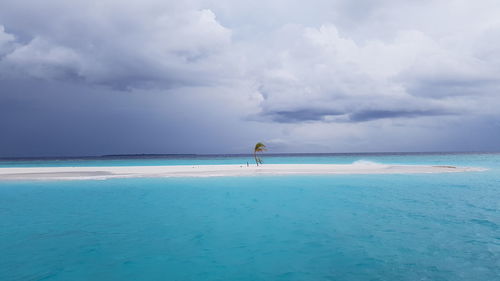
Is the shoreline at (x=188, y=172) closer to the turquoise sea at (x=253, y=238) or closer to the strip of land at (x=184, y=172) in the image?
the strip of land at (x=184, y=172)

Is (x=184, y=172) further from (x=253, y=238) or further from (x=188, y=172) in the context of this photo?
(x=253, y=238)

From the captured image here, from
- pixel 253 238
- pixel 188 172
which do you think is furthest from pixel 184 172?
pixel 253 238

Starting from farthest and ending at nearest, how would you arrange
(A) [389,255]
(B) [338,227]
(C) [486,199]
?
(C) [486,199], (B) [338,227], (A) [389,255]

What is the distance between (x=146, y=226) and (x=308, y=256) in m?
7.18

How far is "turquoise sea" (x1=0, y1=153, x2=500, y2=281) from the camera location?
8.21 metres

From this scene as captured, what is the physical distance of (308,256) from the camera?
30.4 ft

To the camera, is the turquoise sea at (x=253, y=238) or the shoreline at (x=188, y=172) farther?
the shoreline at (x=188, y=172)

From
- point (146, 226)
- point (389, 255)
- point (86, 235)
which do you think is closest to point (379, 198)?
point (389, 255)

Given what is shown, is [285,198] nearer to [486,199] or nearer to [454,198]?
[454,198]

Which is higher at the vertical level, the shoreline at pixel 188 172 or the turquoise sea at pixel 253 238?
the shoreline at pixel 188 172

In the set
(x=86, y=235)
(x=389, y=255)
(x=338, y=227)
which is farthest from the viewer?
(x=338, y=227)

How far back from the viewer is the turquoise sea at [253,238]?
821cm

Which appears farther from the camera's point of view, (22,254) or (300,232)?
(300,232)

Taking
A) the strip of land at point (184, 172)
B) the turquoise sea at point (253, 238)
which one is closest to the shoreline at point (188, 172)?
the strip of land at point (184, 172)
